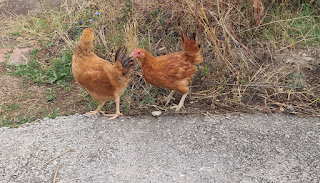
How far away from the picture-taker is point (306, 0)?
16.1ft

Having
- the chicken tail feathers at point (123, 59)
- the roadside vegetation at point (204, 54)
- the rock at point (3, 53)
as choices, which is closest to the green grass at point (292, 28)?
the roadside vegetation at point (204, 54)

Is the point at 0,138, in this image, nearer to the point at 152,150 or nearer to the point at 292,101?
the point at 152,150

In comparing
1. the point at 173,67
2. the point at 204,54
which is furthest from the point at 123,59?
the point at 204,54

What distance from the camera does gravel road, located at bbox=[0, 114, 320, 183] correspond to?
2.51 m

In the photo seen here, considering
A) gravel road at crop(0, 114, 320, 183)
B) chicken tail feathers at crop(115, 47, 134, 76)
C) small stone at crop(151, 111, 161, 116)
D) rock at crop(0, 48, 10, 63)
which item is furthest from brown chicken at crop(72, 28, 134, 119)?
rock at crop(0, 48, 10, 63)

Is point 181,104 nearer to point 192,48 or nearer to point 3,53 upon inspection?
point 192,48

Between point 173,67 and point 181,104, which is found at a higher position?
point 173,67

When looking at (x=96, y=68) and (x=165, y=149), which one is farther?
(x=96, y=68)

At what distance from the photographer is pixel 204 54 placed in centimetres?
404

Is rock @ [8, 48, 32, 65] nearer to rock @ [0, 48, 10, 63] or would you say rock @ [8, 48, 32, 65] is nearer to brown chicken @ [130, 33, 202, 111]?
rock @ [0, 48, 10, 63]

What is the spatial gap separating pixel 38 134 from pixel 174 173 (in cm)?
Answer: 139

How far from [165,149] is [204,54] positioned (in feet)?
5.44

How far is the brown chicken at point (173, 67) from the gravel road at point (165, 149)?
39cm

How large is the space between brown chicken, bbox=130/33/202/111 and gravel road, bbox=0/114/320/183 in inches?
15.3
